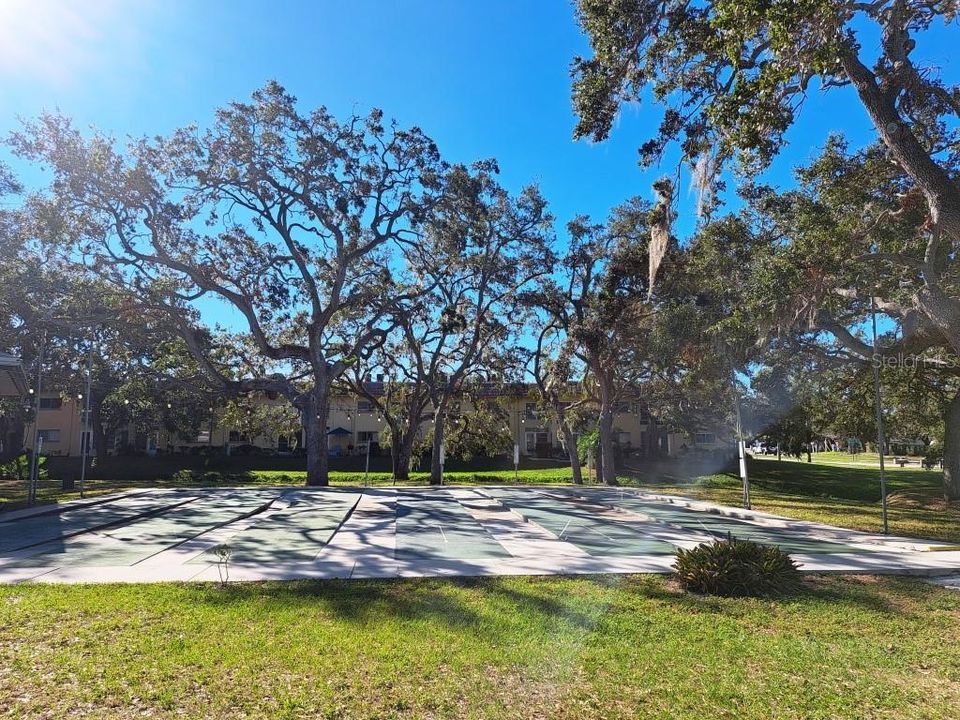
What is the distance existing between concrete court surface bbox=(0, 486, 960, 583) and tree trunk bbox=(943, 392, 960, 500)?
7749 mm

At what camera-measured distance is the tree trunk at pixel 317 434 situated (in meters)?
24.3

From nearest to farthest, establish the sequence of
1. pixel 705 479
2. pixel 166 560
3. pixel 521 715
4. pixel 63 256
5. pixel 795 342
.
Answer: pixel 521 715
pixel 166 560
pixel 795 342
pixel 63 256
pixel 705 479

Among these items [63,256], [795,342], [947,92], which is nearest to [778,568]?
[947,92]

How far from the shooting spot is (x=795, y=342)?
61.0ft

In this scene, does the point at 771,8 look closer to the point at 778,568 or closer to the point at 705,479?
the point at 778,568

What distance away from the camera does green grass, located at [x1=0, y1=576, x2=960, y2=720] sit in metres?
4.03

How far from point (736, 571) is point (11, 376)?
18.1m

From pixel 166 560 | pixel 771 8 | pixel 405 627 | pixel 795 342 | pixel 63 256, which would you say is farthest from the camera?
pixel 63 256

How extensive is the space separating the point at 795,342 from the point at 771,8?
14.4 m

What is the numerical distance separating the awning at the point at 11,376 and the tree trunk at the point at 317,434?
30.0ft

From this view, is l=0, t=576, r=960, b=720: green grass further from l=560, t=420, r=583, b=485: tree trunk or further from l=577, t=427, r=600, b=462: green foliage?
l=577, t=427, r=600, b=462: green foliage

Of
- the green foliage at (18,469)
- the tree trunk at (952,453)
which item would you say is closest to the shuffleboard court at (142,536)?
the green foliage at (18,469)

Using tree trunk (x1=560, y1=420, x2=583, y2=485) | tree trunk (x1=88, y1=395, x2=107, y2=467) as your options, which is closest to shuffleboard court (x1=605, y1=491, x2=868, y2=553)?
tree trunk (x1=560, y1=420, x2=583, y2=485)

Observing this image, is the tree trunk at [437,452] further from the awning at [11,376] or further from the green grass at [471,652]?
the green grass at [471,652]
